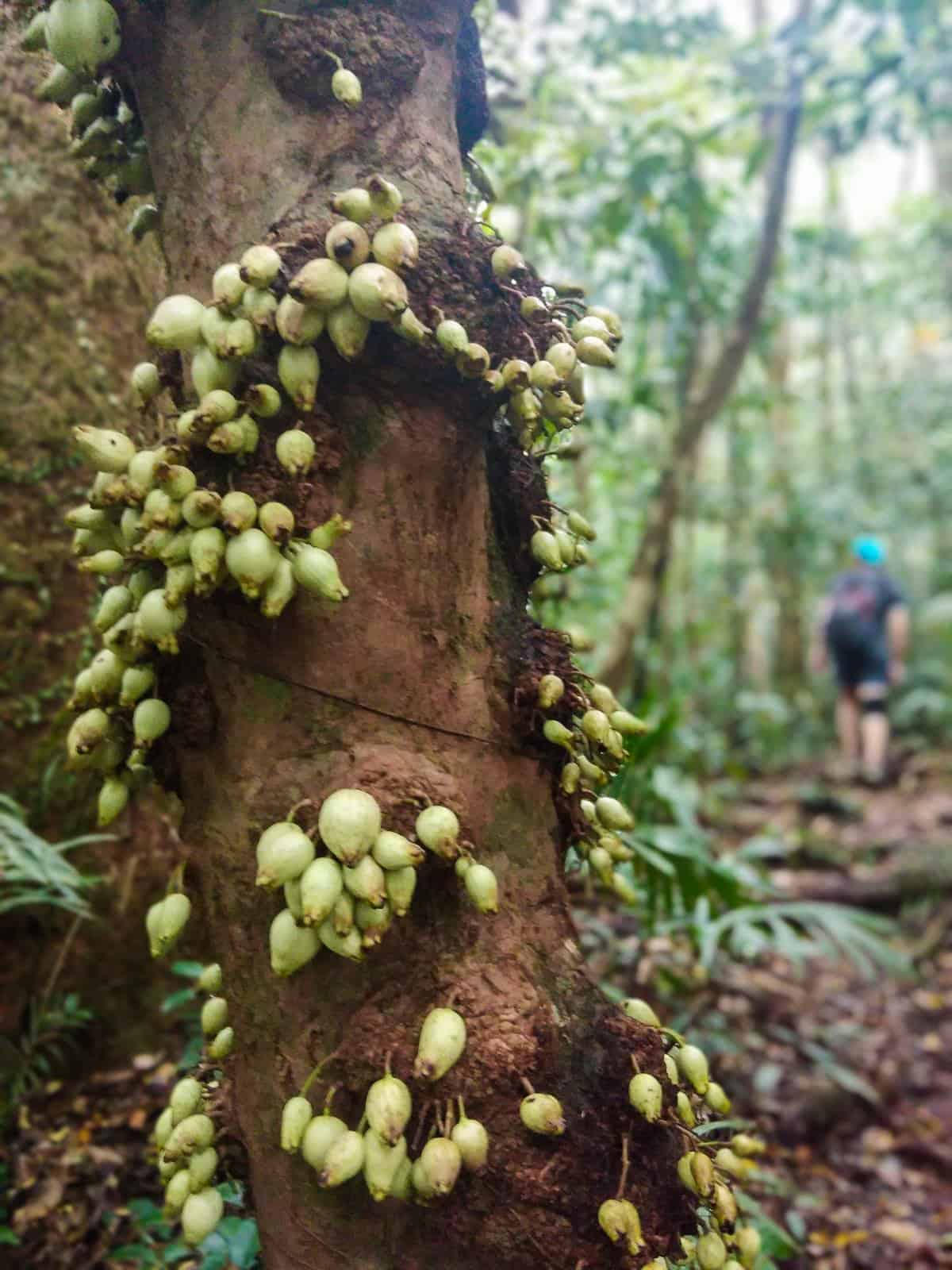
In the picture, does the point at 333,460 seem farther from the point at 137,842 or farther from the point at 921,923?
the point at 921,923

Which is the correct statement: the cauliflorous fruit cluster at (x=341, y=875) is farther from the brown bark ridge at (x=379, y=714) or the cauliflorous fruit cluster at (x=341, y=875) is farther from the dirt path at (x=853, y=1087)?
the dirt path at (x=853, y=1087)

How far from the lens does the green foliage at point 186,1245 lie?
5.08 feet

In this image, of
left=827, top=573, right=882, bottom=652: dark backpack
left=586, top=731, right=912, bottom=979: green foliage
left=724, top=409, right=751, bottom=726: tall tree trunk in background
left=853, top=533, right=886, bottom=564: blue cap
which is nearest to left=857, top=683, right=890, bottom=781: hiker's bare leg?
left=827, top=573, right=882, bottom=652: dark backpack

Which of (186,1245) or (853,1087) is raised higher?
(853,1087)

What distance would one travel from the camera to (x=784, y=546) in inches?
371

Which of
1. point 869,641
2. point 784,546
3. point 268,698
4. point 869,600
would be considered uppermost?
point 784,546

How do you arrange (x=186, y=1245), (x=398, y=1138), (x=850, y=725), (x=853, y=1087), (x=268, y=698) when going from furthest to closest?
1. (x=850, y=725)
2. (x=853, y=1087)
3. (x=186, y=1245)
4. (x=268, y=698)
5. (x=398, y=1138)

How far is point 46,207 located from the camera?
9.12 feet

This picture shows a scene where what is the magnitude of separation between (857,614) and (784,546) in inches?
84.6

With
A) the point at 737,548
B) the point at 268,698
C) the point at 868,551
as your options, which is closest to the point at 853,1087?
the point at 268,698

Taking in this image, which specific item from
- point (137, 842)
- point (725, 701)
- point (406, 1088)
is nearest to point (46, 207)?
point (137, 842)

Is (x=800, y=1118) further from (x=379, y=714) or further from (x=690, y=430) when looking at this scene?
(x=690, y=430)

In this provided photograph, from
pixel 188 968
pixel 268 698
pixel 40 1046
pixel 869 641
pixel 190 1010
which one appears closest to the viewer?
pixel 268 698

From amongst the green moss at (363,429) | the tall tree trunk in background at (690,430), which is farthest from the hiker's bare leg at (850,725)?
the green moss at (363,429)
